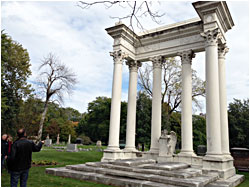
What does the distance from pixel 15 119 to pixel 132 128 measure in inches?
425

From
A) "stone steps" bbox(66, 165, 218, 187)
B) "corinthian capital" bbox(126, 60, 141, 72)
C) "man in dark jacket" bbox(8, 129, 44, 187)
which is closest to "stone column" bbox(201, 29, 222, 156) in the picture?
"stone steps" bbox(66, 165, 218, 187)

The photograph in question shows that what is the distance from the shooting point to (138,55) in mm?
20562

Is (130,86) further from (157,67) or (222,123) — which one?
(222,123)

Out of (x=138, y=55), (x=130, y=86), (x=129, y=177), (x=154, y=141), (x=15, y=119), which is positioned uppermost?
(x=138, y=55)

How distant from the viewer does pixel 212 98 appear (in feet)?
45.2

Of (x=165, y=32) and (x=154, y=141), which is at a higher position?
(x=165, y=32)

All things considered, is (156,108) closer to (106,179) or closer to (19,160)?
(106,179)

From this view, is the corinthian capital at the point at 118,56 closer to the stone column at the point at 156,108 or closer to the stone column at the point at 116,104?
the stone column at the point at 116,104

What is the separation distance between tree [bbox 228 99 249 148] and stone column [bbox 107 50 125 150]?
24.1 meters

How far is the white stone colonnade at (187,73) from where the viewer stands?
1362 cm

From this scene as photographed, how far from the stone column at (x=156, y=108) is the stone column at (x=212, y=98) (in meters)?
4.99

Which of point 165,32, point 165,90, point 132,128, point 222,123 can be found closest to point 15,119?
point 132,128

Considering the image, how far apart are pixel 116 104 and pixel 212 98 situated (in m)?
7.78

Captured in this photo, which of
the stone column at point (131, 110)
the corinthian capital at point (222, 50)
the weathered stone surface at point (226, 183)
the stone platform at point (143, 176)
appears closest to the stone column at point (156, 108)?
the stone column at point (131, 110)
